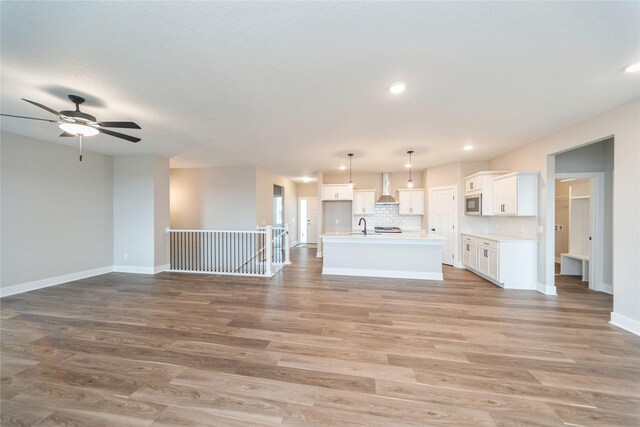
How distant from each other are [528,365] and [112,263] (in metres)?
7.67

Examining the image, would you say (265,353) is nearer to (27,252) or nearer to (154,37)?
(154,37)

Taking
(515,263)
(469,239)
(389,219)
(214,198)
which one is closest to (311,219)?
(389,219)

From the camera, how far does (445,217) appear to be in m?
6.38

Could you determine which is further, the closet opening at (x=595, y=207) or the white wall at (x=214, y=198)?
the white wall at (x=214, y=198)

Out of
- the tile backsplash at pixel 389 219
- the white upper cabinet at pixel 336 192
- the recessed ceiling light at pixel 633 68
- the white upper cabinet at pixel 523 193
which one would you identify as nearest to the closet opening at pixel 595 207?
the white upper cabinet at pixel 523 193

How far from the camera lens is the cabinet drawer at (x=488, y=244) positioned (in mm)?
4492

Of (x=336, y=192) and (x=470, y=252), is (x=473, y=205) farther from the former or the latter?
(x=336, y=192)

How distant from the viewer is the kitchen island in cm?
500

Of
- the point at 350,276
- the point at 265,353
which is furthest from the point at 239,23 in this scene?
the point at 350,276

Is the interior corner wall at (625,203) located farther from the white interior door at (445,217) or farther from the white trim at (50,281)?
the white trim at (50,281)

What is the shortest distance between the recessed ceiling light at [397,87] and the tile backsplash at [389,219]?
5263 mm

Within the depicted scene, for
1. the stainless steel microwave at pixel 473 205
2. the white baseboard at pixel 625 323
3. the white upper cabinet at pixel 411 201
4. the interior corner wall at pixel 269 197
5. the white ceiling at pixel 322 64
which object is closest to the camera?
the white ceiling at pixel 322 64

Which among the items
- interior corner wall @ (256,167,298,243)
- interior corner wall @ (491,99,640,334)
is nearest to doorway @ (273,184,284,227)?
interior corner wall @ (256,167,298,243)

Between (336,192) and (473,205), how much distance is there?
3.73m
